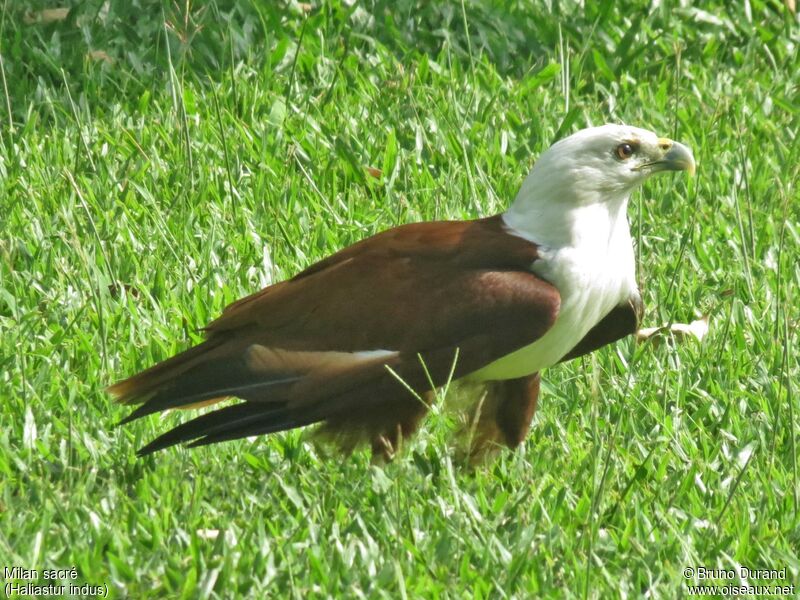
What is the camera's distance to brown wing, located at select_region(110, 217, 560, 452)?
3.81 m

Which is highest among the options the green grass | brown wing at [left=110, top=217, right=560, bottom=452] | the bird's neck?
the bird's neck

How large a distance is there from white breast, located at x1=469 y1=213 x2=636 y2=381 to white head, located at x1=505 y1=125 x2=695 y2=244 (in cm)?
7

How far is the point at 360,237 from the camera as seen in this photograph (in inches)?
215

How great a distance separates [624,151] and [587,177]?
0.51 feet

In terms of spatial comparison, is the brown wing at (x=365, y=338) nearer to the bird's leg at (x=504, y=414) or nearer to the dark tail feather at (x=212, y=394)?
the dark tail feather at (x=212, y=394)

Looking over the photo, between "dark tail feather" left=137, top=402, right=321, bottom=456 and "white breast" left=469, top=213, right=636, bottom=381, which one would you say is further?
"white breast" left=469, top=213, right=636, bottom=381

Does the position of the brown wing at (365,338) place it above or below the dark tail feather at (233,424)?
above

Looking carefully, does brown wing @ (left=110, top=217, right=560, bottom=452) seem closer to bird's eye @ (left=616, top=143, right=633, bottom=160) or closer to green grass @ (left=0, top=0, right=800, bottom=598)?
green grass @ (left=0, top=0, right=800, bottom=598)

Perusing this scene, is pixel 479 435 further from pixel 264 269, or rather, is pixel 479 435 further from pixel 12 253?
pixel 12 253

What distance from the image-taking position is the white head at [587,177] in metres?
4.04

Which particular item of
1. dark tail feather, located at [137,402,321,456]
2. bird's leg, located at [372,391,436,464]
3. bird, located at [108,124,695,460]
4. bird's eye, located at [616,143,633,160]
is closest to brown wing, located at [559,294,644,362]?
bird, located at [108,124,695,460]

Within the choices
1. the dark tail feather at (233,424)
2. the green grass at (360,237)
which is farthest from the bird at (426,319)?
the green grass at (360,237)

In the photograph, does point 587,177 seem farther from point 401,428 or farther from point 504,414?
point 401,428

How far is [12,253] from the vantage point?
202 inches
